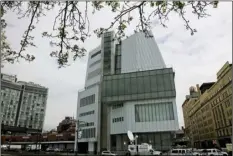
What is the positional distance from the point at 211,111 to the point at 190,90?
4816cm

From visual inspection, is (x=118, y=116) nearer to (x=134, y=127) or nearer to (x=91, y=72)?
(x=134, y=127)

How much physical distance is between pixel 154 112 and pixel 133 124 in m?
4.63

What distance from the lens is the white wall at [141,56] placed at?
48022 mm

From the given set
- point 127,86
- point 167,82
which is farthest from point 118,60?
point 167,82

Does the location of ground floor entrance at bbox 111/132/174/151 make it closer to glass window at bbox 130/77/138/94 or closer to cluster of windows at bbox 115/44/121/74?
glass window at bbox 130/77/138/94

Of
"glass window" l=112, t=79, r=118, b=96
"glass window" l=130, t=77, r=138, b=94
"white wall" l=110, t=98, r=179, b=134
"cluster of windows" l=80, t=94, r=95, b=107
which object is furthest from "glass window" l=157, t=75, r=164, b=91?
"cluster of windows" l=80, t=94, r=95, b=107

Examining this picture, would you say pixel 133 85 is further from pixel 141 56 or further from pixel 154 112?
Result: pixel 141 56

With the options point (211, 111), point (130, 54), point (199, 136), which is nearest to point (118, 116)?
point (130, 54)

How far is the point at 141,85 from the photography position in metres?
43.8

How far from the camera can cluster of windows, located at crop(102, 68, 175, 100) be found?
138 ft

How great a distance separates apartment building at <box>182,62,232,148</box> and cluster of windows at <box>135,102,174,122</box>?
1532cm

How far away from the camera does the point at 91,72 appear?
57.1 m

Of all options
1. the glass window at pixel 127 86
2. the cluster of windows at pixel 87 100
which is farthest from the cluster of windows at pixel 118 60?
the glass window at pixel 127 86

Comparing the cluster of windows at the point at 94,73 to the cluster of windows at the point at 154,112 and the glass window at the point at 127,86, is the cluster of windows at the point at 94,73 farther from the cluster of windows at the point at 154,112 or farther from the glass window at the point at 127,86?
the cluster of windows at the point at 154,112
